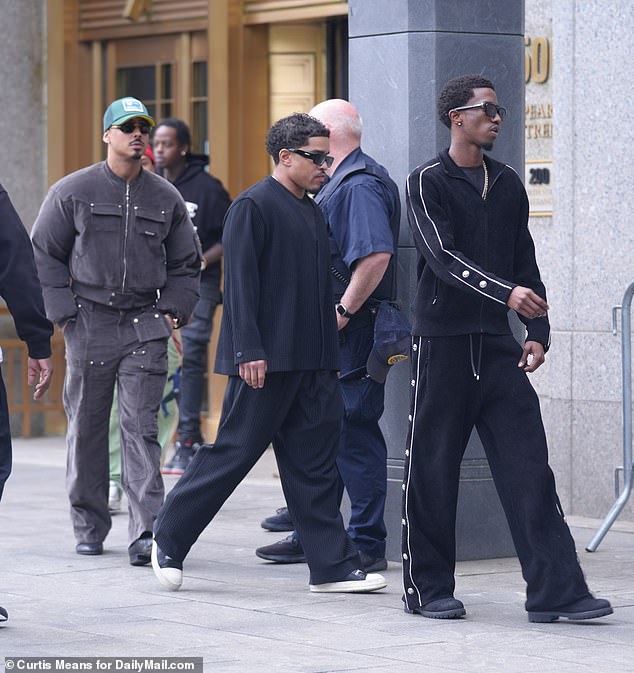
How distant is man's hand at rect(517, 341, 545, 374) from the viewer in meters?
6.60

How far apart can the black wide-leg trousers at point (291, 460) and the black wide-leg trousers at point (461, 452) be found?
0.48 meters

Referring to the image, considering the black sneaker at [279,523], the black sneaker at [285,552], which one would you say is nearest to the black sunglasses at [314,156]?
the black sneaker at [285,552]

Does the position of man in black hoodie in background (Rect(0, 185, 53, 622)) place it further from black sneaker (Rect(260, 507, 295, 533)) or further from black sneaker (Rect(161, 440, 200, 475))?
black sneaker (Rect(161, 440, 200, 475))

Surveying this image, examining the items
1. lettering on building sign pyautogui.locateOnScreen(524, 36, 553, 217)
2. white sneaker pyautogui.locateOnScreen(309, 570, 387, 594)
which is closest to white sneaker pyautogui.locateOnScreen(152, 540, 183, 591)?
white sneaker pyautogui.locateOnScreen(309, 570, 387, 594)

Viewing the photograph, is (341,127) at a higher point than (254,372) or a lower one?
higher

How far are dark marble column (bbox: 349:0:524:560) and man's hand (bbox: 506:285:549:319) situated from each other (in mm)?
1640

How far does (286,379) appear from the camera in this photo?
7090 millimetres

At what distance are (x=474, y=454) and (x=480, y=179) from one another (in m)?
1.71

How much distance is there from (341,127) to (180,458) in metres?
4.26

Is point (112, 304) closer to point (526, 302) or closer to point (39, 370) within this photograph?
point (39, 370)

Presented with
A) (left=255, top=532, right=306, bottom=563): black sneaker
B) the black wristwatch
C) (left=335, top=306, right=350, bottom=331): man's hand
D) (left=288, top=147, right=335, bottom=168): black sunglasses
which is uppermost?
(left=288, top=147, right=335, bottom=168): black sunglasses

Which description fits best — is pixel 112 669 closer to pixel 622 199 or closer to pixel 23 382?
pixel 622 199

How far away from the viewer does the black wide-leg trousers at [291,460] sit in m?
7.08

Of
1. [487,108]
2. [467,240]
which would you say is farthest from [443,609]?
[487,108]
